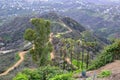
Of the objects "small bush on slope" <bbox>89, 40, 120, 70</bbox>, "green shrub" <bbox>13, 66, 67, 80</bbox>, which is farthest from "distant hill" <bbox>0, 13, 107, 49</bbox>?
"green shrub" <bbox>13, 66, 67, 80</bbox>

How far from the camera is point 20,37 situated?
151625 millimetres

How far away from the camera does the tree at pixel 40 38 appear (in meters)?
44.2

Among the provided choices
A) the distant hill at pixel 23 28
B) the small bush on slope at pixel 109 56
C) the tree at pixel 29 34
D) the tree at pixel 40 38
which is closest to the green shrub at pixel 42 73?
the small bush on slope at pixel 109 56

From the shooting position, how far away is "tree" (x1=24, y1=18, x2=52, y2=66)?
44219mm

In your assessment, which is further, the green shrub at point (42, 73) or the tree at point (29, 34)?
the tree at point (29, 34)

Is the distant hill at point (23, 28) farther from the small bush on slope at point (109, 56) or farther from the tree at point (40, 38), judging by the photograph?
the small bush on slope at point (109, 56)

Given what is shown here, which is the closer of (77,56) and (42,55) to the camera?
(42,55)

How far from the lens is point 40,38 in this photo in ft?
148

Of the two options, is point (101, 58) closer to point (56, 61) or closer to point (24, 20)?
point (56, 61)

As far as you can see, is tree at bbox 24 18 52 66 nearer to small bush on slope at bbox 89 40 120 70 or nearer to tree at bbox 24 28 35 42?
tree at bbox 24 28 35 42

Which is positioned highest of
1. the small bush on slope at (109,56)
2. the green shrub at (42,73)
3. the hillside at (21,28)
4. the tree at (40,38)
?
the green shrub at (42,73)

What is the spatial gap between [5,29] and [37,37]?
137190 mm

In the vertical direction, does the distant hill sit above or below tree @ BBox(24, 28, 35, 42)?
below

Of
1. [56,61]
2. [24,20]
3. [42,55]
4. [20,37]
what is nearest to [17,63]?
[56,61]
